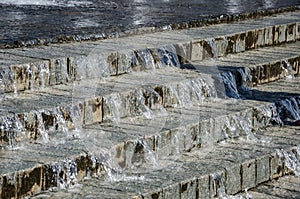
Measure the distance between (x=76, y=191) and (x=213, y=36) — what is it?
3716 mm

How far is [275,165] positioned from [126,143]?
135 cm

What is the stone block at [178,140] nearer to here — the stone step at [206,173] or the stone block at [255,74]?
the stone step at [206,173]

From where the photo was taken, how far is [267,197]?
7047 millimetres

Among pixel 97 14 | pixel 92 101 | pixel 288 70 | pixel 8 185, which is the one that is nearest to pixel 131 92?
pixel 92 101

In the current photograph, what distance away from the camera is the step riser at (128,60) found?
739 cm

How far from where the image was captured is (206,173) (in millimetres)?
6852

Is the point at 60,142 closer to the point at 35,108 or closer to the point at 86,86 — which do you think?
the point at 35,108

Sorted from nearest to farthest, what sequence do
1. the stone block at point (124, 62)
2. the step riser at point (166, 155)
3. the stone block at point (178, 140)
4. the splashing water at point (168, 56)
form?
the step riser at point (166, 155) → the stone block at point (178, 140) → the stone block at point (124, 62) → the splashing water at point (168, 56)

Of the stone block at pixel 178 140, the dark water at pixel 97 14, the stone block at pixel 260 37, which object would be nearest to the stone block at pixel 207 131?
the stone block at pixel 178 140

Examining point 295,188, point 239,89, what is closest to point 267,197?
point 295,188

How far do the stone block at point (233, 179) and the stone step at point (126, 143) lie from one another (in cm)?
52

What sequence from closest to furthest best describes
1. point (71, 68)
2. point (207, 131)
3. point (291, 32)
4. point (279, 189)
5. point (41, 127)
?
point (41, 127)
point (279, 189)
point (207, 131)
point (71, 68)
point (291, 32)

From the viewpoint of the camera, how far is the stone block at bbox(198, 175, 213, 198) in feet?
22.2

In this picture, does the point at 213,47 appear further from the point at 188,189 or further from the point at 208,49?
the point at 188,189
